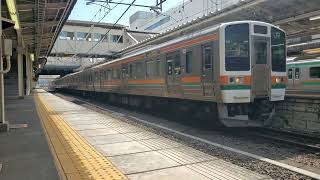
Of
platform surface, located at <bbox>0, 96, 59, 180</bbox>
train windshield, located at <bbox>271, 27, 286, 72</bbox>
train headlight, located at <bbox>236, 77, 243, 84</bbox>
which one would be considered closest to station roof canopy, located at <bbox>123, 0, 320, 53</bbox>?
train windshield, located at <bbox>271, 27, 286, 72</bbox>

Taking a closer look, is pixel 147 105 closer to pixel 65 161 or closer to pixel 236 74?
pixel 236 74

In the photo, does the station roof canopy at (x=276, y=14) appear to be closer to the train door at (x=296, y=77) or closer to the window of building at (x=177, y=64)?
the train door at (x=296, y=77)

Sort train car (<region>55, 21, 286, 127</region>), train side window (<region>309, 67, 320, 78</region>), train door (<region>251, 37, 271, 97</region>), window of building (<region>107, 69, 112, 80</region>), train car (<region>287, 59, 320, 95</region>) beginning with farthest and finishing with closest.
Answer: window of building (<region>107, 69, 112, 80</region>)
train car (<region>287, 59, 320, 95</region>)
train side window (<region>309, 67, 320, 78</region>)
train door (<region>251, 37, 271, 97</region>)
train car (<region>55, 21, 286, 127</region>)

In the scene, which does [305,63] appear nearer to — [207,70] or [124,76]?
[124,76]

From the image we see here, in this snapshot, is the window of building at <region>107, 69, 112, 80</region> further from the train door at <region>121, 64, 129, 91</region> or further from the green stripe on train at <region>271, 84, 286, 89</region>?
the green stripe on train at <region>271, 84, 286, 89</region>

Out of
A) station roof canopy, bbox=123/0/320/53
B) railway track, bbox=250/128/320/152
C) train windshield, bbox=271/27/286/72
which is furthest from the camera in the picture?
station roof canopy, bbox=123/0/320/53

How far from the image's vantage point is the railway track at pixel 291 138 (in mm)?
8772

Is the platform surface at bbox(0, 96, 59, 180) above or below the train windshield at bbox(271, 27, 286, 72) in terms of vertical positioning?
below

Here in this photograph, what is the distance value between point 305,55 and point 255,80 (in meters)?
10.2

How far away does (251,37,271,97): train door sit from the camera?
10523mm

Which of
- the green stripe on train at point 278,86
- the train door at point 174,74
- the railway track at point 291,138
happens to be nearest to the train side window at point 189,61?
the train door at point 174,74

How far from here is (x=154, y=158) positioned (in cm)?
714

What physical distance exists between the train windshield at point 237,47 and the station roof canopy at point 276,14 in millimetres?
3920

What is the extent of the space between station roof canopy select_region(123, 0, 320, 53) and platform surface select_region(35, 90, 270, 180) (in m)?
6.94
